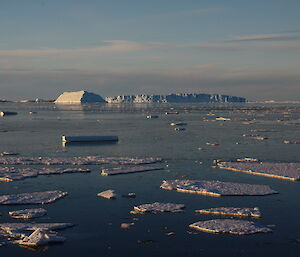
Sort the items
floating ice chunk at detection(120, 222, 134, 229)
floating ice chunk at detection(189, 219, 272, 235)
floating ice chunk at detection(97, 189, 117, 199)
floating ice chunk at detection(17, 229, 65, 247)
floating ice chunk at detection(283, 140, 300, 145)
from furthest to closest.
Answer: floating ice chunk at detection(283, 140, 300, 145), floating ice chunk at detection(97, 189, 117, 199), floating ice chunk at detection(120, 222, 134, 229), floating ice chunk at detection(189, 219, 272, 235), floating ice chunk at detection(17, 229, 65, 247)

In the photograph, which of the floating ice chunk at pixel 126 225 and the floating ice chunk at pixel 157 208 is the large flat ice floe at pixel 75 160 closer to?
the floating ice chunk at pixel 157 208

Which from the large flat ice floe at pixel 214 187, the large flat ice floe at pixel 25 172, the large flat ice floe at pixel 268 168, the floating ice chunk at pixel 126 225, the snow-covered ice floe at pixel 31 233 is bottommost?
the floating ice chunk at pixel 126 225

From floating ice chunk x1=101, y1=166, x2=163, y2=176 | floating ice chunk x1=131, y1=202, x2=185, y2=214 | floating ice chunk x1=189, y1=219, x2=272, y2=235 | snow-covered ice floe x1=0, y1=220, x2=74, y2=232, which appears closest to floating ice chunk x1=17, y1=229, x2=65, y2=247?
snow-covered ice floe x1=0, y1=220, x2=74, y2=232

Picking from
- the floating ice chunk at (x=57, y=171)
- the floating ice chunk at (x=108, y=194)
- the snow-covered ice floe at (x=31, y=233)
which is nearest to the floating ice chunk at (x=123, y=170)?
the floating ice chunk at (x=57, y=171)

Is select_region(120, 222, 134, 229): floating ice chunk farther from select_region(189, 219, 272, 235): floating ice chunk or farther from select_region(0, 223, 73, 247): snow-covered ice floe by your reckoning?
select_region(189, 219, 272, 235): floating ice chunk

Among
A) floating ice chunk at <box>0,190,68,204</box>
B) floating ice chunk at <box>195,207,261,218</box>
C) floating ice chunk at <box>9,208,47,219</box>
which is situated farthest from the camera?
floating ice chunk at <box>0,190,68,204</box>
